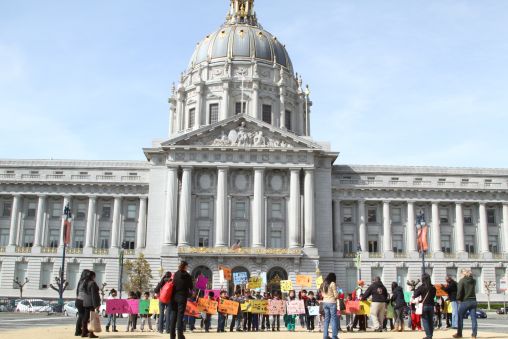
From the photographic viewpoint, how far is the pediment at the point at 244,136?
70.1 metres

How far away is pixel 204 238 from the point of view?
69.9m

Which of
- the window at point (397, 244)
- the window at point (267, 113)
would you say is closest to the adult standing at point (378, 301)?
the window at point (397, 244)

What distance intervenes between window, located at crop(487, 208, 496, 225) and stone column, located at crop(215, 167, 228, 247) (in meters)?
33.6

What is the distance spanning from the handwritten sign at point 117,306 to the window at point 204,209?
1616 inches

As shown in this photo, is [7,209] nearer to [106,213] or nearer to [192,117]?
[106,213]

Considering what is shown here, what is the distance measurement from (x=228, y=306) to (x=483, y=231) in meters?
54.2

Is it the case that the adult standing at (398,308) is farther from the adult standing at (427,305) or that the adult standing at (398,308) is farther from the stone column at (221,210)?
the stone column at (221,210)

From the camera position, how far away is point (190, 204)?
68938 millimetres

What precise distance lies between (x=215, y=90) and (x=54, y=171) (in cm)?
2851

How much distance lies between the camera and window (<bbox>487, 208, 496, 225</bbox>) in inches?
2979

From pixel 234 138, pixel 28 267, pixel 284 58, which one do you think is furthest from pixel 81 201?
pixel 284 58

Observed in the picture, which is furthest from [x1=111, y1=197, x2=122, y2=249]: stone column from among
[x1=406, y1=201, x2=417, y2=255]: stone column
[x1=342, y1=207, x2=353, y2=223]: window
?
[x1=406, y1=201, x2=417, y2=255]: stone column

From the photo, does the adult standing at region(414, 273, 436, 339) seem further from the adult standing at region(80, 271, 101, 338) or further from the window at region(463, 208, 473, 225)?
the window at region(463, 208, 473, 225)

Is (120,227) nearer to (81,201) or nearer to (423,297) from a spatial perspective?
(81,201)
